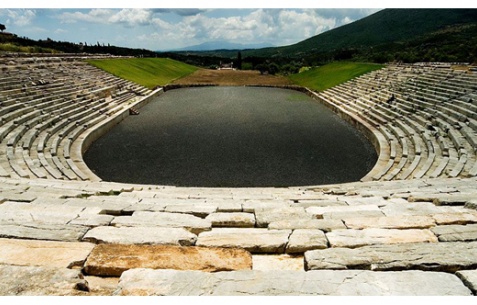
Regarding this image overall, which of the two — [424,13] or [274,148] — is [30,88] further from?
[424,13]

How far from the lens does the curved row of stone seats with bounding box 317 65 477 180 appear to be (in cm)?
1070

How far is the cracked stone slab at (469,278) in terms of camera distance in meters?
2.53

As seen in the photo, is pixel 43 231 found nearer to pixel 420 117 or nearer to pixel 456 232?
pixel 456 232

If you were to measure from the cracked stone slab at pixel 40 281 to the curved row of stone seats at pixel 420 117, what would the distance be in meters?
9.84

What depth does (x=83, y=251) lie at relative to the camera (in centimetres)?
317

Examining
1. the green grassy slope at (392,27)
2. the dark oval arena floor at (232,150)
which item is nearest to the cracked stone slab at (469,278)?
the dark oval arena floor at (232,150)

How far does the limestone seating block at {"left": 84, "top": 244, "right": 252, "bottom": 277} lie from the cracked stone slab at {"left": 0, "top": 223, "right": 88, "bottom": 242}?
59 cm

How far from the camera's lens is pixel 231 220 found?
439cm

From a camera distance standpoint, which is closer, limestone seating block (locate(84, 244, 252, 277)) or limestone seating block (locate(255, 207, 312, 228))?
limestone seating block (locate(84, 244, 252, 277))

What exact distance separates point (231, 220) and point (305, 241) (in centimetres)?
121

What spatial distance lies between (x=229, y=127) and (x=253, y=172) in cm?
787

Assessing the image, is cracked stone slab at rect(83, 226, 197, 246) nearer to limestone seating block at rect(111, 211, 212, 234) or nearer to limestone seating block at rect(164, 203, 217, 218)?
limestone seating block at rect(111, 211, 212, 234)

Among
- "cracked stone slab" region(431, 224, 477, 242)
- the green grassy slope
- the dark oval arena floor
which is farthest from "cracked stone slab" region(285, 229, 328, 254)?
the green grassy slope

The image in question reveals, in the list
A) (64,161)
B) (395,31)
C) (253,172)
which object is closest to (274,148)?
(253,172)
